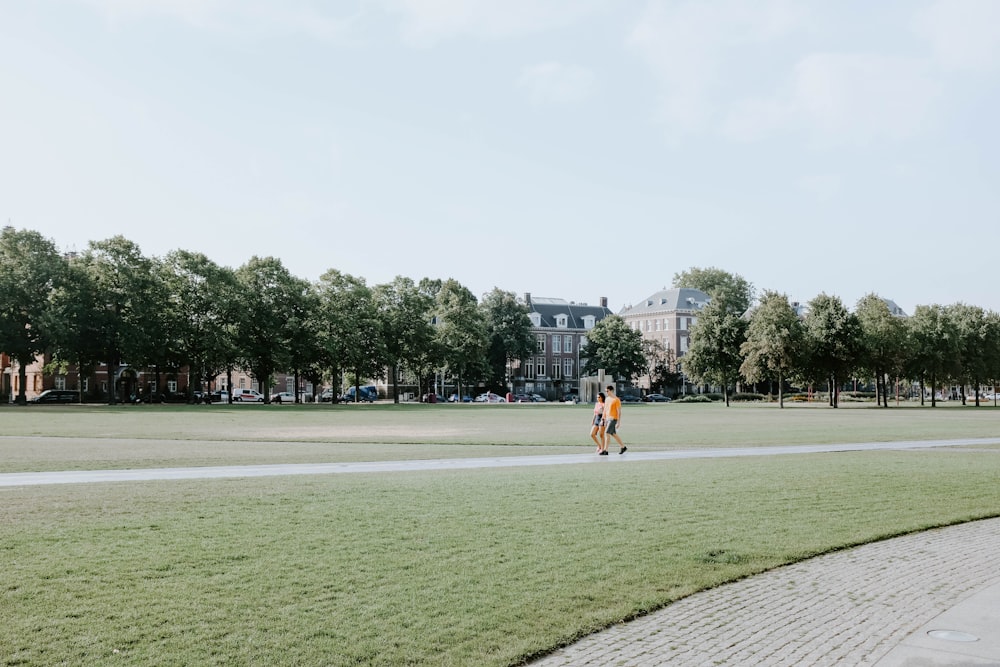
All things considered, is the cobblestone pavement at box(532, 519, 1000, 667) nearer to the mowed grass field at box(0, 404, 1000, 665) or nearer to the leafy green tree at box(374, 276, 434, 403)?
the mowed grass field at box(0, 404, 1000, 665)

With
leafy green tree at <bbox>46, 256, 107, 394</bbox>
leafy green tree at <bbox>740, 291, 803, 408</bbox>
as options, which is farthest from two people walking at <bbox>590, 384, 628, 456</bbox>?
leafy green tree at <bbox>740, 291, 803, 408</bbox>

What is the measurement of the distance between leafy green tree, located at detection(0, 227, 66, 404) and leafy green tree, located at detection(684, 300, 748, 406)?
210ft

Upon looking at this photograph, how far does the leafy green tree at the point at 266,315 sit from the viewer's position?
255 feet

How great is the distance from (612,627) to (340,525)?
495 centimetres

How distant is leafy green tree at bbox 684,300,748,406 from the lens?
9006 centimetres

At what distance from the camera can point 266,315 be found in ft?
261

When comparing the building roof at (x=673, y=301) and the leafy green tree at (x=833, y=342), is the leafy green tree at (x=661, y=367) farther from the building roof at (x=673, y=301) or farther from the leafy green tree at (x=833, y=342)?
the leafy green tree at (x=833, y=342)

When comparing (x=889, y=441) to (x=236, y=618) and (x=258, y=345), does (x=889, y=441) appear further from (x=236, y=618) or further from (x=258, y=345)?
(x=258, y=345)

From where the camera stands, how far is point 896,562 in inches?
→ 374

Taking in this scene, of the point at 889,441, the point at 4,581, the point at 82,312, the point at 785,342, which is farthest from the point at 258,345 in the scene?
the point at 4,581

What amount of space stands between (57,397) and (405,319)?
122ft

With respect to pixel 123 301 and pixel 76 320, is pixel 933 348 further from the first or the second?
pixel 76 320

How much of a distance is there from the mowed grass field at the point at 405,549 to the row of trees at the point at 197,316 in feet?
189

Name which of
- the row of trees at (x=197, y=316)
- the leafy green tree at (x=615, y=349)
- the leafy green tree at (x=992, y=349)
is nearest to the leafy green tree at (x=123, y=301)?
the row of trees at (x=197, y=316)
